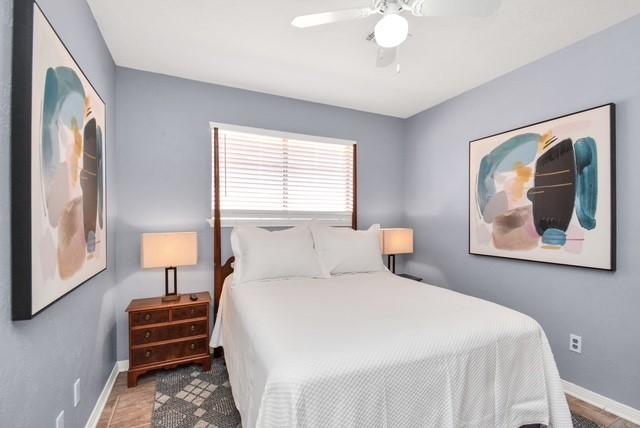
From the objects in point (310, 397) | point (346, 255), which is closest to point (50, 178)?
point (310, 397)

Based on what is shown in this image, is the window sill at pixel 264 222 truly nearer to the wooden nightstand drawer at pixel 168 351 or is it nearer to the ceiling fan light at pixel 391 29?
the wooden nightstand drawer at pixel 168 351

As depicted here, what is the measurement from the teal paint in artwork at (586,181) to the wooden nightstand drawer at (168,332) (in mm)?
2939

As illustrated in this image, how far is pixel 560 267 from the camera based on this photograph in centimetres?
235

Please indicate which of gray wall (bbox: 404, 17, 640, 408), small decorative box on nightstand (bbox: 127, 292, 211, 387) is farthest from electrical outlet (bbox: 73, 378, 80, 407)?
gray wall (bbox: 404, 17, 640, 408)

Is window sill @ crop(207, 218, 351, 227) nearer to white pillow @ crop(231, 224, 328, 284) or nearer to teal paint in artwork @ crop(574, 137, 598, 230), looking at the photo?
white pillow @ crop(231, 224, 328, 284)

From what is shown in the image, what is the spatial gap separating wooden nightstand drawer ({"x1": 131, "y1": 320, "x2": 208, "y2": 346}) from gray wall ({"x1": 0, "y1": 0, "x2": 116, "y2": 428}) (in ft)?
0.69

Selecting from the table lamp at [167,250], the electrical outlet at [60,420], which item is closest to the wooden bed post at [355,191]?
→ the table lamp at [167,250]

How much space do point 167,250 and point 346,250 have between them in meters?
1.49

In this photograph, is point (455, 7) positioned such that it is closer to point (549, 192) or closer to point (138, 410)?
point (549, 192)

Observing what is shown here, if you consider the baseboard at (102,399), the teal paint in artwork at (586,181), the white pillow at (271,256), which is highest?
the teal paint in artwork at (586,181)

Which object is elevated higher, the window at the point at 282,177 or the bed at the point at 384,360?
the window at the point at 282,177

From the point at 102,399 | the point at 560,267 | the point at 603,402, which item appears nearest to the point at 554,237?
the point at 560,267

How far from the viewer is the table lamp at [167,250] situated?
7.70 feet

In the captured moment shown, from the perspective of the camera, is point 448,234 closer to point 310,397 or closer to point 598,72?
point 598,72
